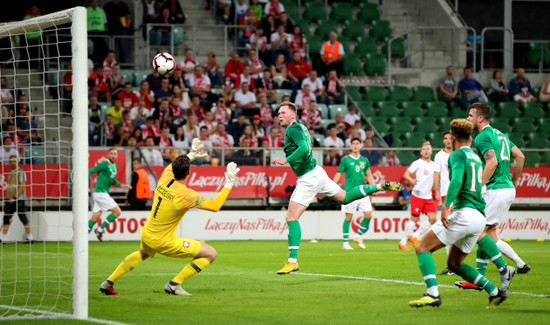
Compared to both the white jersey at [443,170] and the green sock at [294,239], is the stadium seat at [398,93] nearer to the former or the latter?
the white jersey at [443,170]

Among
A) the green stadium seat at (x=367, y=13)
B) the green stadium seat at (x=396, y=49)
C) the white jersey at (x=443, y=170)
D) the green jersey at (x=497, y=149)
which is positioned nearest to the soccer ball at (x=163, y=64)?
the white jersey at (x=443, y=170)

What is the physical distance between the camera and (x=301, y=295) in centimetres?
969

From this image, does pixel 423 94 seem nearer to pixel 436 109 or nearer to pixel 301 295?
pixel 436 109

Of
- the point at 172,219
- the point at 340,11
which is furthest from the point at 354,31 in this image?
the point at 172,219

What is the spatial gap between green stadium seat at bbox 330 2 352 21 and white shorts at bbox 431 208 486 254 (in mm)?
21299

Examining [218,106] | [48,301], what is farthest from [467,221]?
[218,106]

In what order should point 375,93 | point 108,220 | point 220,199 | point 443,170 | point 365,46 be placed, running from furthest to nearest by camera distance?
point 365,46, point 375,93, point 108,220, point 443,170, point 220,199

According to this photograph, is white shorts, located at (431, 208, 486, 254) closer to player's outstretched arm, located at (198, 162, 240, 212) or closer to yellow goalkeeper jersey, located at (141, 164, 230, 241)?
player's outstretched arm, located at (198, 162, 240, 212)

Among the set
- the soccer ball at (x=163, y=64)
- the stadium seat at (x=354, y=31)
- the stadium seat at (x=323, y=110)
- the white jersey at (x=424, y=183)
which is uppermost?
the stadium seat at (x=354, y=31)

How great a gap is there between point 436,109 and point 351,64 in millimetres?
3279

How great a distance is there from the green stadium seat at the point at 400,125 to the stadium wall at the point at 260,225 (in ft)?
11.7

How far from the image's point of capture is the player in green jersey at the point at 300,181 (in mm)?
A: 11867

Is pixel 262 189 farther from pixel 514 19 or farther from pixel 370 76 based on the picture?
pixel 514 19

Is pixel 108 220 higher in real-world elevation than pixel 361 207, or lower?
lower
